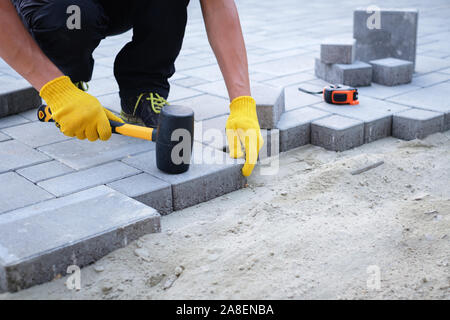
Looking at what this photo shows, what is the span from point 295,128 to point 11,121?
191 centimetres

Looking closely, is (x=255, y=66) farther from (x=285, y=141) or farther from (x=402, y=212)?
(x=402, y=212)

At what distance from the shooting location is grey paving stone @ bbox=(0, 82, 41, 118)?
3.64 m

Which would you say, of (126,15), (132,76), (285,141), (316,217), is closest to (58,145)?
(132,76)

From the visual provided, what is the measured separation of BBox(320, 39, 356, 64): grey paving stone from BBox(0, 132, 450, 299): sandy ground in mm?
1734

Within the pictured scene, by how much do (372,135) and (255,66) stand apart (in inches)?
74.3

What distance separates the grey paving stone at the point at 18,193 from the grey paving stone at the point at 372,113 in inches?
81.0

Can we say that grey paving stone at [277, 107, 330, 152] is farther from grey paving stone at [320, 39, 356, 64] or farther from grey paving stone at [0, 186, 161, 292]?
grey paving stone at [0, 186, 161, 292]

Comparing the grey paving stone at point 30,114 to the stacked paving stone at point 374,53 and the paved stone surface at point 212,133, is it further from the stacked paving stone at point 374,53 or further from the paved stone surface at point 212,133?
the stacked paving stone at point 374,53

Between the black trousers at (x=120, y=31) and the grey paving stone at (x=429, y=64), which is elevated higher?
the black trousers at (x=120, y=31)

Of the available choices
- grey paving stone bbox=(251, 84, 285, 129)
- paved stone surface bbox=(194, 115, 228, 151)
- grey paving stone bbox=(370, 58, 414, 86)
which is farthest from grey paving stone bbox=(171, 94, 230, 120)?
grey paving stone bbox=(370, 58, 414, 86)

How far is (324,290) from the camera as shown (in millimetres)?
1875

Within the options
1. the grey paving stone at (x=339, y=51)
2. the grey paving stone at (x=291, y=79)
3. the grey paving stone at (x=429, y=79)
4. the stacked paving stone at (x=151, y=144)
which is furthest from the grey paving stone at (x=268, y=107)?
the grey paving stone at (x=429, y=79)

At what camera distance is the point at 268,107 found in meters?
3.26

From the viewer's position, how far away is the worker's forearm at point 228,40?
280 centimetres
